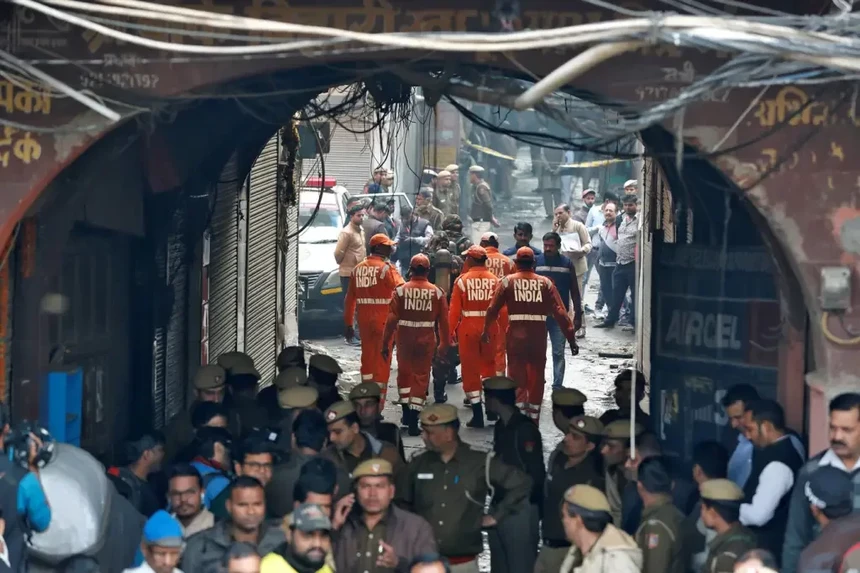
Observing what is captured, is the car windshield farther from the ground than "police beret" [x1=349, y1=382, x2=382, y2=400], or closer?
farther from the ground

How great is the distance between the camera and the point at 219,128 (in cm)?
1292

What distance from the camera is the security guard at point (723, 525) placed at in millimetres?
7023

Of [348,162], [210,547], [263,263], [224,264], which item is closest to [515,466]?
[210,547]

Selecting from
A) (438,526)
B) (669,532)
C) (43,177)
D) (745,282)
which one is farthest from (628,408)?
(43,177)

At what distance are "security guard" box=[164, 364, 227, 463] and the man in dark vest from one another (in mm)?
3575

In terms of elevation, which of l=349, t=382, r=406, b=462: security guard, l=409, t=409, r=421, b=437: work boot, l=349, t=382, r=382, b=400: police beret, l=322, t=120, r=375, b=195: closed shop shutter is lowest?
l=409, t=409, r=421, b=437: work boot

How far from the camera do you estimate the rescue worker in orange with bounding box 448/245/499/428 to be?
14695 millimetres

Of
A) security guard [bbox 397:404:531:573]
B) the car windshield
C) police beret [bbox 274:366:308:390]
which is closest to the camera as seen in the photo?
security guard [bbox 397:404:531:573]

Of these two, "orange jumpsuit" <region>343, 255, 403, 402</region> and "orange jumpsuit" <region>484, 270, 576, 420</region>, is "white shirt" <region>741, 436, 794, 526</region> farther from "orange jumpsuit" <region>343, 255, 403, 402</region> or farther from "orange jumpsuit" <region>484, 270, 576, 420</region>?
"orange jumpsuit" <region>343, 255, 403, 402</region>

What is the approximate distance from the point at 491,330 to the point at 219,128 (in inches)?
131

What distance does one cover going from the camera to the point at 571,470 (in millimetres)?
9047

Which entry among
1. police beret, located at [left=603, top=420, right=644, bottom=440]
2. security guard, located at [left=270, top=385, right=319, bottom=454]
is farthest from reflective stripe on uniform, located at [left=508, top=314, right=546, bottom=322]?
police beret, located at [left=603, top=420, right=644, bottom=440]

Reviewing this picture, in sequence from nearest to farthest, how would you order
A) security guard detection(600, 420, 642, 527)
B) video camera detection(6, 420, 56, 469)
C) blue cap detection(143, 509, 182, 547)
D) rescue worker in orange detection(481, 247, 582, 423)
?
1. blue cap detection(143, 509, 182, 547)
2. video camera detection(6, 420, 56, 469)
3. security guard detection(600, 420, 642, 527)
4. rescue worker in orange detection(481, 247, 582, 423)

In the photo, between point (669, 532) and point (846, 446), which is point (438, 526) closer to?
point (669, 532)
